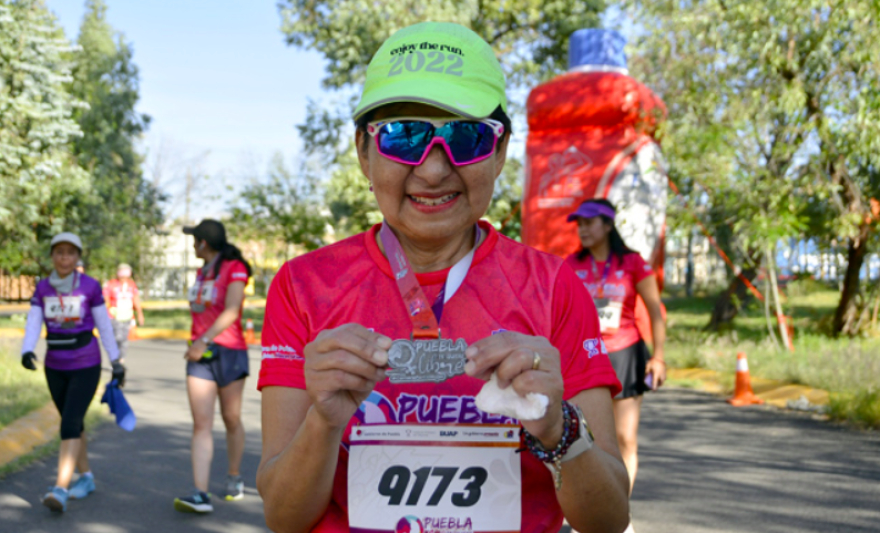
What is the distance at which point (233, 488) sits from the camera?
6.89 m

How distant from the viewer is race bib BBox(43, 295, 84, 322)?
22.9ft

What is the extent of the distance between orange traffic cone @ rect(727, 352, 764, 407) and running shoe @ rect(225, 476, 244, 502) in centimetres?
713

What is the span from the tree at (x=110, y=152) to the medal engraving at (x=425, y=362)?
26448 mm

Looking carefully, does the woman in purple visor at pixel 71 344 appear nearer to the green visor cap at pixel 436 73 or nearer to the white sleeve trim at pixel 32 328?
the white sleeve trim at pixel 32 328

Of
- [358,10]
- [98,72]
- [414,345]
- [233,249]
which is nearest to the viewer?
[414,345]

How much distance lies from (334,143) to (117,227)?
974 centimetres

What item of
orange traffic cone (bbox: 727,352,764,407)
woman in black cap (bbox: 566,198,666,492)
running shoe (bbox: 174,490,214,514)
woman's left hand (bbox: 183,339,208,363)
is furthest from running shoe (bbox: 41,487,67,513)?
orange traffic cone (bbox: 727,352,764,407)

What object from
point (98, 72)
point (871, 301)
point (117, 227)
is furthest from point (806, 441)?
point (98, 72)

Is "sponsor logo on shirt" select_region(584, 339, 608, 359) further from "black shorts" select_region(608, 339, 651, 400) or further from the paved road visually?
the paved road

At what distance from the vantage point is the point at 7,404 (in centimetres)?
1008

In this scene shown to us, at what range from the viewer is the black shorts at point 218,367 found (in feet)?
22.5

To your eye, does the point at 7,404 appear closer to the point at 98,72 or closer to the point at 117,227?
the point at 117,227

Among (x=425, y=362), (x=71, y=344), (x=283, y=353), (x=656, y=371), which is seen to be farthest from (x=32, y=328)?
(x=425, y=362)

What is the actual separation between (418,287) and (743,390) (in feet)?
35.1
